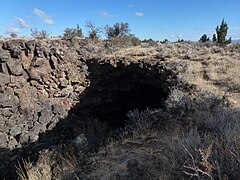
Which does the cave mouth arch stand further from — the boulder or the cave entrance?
the boulder

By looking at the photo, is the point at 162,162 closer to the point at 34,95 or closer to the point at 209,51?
the point at 34,95

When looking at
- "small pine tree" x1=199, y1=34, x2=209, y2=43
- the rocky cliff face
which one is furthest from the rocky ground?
"small pine tree" x1=199, y1=34, x2=209, y2=43

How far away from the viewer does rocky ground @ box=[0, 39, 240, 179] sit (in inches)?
404

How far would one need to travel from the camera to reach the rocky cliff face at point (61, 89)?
36.7 feet

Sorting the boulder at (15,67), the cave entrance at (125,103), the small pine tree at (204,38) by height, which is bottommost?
the cave entrance at (125,103)

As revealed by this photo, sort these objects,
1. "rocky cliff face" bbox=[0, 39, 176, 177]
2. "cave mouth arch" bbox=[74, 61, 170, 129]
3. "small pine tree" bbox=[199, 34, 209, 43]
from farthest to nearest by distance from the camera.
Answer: "small pine tree" bbox=[199, 34, 209, 43] → "cave mouth arch" bbox=[74, 61, 170, 129] → "rocky cliff face" bbox=[0, 39, 176, 177]

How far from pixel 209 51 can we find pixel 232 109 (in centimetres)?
1011

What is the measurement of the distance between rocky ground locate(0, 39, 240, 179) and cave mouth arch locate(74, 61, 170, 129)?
6 cm

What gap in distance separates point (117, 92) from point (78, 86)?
260 centimetres

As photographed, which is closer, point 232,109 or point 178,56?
point 232,109

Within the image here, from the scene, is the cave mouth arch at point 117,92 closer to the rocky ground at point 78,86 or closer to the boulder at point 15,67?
the rocky ground at point 78,86

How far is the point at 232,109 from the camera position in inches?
240

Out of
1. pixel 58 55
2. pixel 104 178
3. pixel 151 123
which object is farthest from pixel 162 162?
pixel 58 55

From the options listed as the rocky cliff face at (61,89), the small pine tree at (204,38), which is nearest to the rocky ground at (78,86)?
the rocky cliff face at (61,89)
